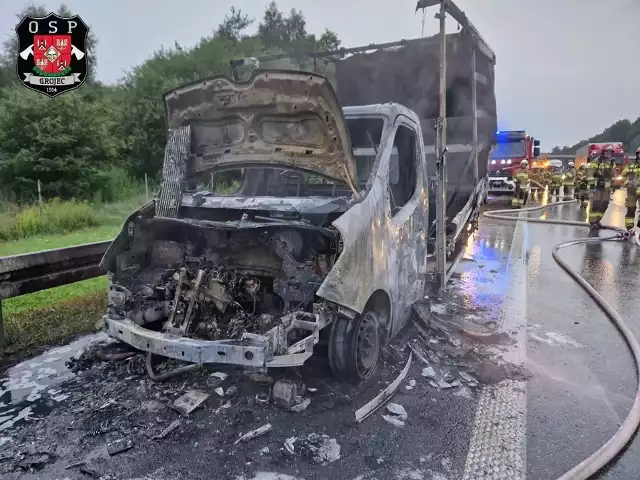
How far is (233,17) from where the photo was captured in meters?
40.0

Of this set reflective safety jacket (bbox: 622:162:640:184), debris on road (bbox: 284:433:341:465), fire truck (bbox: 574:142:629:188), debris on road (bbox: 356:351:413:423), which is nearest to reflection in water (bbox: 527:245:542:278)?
reflective safety jacket (bbox: 622:162:640:184)

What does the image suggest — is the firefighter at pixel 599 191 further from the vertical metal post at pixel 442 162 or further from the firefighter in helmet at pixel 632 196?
the vertical metal post at pixel 442 162

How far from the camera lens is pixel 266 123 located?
3.85 meters

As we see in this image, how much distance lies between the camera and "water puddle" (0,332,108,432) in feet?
10.4

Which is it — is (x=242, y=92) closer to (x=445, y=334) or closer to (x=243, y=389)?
(x=243, y=389)

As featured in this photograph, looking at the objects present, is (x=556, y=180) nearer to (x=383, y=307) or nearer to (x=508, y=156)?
(x=508, y=156)

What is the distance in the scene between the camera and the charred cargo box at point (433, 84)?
7.13 meters

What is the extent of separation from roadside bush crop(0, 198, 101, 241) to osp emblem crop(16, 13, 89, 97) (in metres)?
3.51

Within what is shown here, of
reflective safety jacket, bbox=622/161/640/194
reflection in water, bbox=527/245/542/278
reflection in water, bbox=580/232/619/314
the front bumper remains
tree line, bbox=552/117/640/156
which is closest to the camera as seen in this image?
the front bumper remains

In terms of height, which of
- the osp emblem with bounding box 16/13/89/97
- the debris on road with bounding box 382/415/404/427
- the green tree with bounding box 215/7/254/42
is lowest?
the debris on road with bounding box 382/415/404/427

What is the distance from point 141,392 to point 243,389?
2.39 feet

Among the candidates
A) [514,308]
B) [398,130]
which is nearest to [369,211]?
[398,130]

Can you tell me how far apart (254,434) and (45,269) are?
2751mm

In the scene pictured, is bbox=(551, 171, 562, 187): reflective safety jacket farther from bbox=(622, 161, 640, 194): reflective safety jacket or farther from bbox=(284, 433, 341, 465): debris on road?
bbox=(284, 433, 341, 465): debris on road
